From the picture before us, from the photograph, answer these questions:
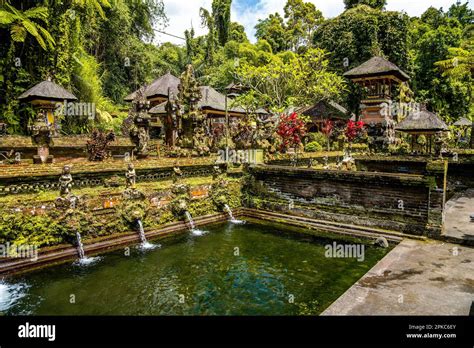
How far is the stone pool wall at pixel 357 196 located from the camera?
8.26 metres

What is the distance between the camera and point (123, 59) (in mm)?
35250

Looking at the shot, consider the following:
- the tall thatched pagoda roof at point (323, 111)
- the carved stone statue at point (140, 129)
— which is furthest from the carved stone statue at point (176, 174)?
the tall thatched pagoda roof at point (323, 111)

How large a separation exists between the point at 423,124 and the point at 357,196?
944 cm

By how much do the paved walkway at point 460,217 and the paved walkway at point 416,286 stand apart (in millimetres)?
734

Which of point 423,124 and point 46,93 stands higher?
point 46,93

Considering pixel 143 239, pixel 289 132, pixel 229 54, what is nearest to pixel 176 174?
pixel 143 239

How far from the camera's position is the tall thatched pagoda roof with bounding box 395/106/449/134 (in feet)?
52.1

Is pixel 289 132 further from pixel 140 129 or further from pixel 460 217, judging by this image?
pixel 460 217

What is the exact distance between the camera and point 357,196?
9672mm

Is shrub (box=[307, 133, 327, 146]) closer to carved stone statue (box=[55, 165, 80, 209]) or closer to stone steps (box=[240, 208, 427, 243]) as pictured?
stone steps (box=[240, 208, 427, 243])

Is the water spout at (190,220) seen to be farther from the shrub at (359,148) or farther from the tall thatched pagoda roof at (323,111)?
the tall thatched pagoda roof at (323,111)
